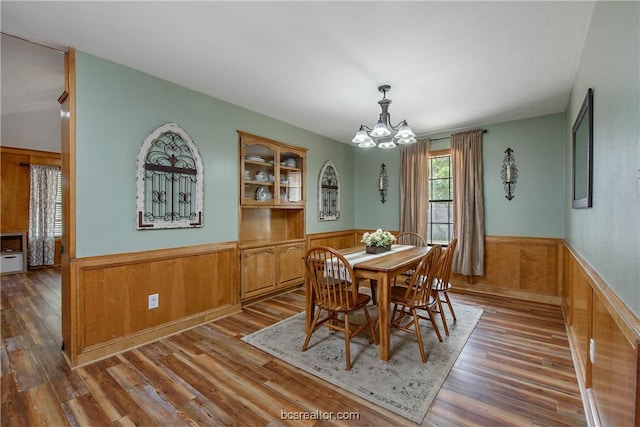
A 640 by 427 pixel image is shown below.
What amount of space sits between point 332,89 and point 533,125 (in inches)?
116

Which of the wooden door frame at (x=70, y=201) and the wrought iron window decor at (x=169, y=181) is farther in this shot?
the wrought iron window decor at (x=169, y=181)

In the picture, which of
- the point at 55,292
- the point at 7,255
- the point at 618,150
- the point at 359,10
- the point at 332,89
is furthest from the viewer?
the point at 7,255

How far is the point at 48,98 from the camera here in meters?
3.64

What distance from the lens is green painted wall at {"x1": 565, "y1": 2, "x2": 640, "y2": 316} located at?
3.35ft

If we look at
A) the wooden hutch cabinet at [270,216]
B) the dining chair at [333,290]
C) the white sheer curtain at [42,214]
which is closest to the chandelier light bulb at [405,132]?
the dining chair at [333,290]

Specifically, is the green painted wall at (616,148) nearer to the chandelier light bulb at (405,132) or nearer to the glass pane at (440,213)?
the chandelier light bulb at (405,132)

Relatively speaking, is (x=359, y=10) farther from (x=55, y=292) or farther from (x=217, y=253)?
(x=55, y=292)

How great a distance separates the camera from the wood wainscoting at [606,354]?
988 mm

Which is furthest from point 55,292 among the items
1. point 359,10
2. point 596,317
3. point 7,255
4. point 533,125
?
point 533,125

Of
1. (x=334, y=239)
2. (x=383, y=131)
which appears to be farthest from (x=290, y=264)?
(x=383, y=131)

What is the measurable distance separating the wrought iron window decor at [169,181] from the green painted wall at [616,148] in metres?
3.24

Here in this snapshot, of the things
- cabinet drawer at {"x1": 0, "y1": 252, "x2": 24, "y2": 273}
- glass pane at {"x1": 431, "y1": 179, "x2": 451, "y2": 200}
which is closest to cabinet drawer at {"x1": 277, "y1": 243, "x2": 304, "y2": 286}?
glass pane at {"x1": 431, "y1": 179, "x2": 451, "y2": 200}

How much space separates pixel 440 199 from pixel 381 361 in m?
3.23

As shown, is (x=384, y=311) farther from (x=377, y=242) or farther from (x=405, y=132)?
(x=405, y=132)
